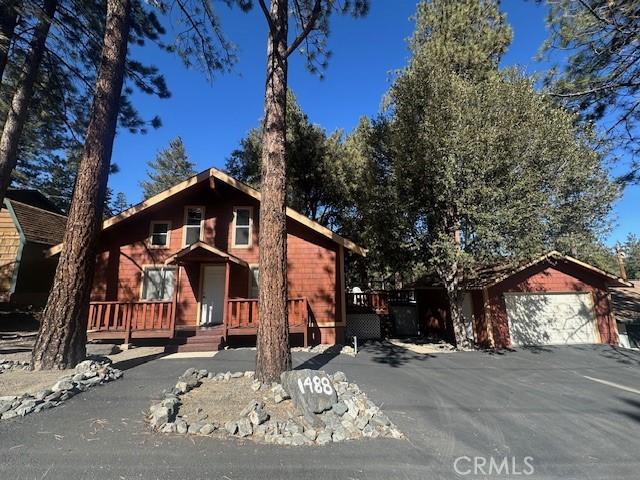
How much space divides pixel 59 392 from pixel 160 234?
767 centimetres

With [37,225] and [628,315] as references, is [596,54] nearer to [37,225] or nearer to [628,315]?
[628,315]

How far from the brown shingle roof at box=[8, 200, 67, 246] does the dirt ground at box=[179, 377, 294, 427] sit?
13425 millimetres

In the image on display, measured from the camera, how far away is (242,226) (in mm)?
11867

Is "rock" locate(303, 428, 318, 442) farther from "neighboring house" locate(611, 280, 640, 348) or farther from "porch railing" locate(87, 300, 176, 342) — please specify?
"neighboring house" locate(611, 280, 640, 348)

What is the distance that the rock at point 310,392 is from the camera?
436 cm

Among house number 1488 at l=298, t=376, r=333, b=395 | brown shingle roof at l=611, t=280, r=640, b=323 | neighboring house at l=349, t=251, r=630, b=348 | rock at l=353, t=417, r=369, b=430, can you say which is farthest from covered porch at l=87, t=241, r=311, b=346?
brown shingle roof at l=611, t=280, r=640, b=323

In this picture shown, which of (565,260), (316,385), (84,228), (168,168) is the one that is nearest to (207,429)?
(316,385)

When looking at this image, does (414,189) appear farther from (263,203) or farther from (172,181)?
(172,181)

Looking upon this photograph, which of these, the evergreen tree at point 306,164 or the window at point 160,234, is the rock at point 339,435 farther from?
the evergreen tree at point 306,164

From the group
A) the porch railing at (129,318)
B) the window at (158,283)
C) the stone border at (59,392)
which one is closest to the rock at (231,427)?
the stone border at (59,392)

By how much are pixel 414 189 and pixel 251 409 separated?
9868mm

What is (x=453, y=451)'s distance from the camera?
3695mm

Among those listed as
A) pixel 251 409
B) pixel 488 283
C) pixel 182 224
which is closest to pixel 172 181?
pixel 182 224

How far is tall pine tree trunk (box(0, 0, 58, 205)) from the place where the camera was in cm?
931
